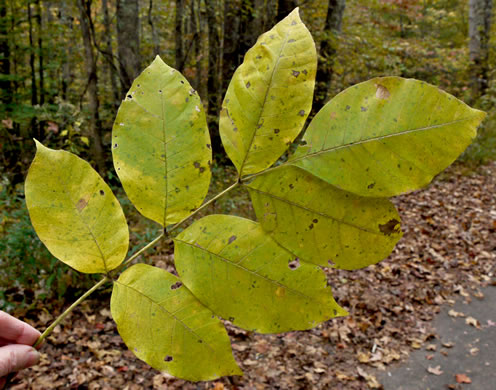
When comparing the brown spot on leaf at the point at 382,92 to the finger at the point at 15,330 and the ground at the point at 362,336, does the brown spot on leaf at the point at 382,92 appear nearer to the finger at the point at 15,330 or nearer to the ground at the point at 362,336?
the finger at the point at 15,330

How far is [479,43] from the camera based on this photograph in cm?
998

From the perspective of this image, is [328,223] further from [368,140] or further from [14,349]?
[14,349]

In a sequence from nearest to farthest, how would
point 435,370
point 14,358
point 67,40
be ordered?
point 14,358
point 435,370
point 67,40

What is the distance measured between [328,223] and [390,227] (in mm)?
72

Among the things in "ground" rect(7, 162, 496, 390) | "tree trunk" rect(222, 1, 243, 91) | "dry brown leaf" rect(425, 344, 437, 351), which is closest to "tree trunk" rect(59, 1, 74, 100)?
"tree trunk" rect(222, 1, 243, 91)

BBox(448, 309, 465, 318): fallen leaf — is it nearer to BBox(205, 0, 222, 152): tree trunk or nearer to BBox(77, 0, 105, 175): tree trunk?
BBox(205, 0, 222, 152): tree trunk

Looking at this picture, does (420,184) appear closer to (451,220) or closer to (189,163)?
(189,163)

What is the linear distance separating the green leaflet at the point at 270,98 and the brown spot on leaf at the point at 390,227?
147mm

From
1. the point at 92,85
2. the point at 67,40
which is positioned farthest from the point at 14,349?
the point at 67,40

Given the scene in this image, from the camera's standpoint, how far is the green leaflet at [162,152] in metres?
0.44

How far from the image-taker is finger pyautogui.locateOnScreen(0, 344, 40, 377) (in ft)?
2.01

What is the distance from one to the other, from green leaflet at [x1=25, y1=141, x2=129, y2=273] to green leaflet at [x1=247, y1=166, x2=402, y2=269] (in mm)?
187

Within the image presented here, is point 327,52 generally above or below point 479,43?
below

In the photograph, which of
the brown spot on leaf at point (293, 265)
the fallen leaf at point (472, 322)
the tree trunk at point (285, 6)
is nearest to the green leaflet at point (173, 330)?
the brown spot on leaf at point (293, 265)
